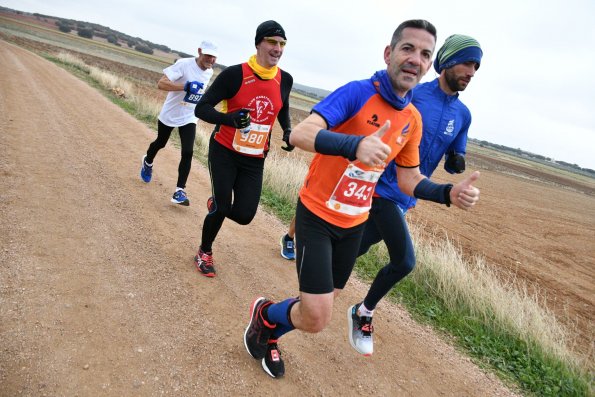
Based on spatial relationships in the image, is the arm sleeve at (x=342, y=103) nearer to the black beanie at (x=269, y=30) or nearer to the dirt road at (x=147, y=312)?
the black beanie at (x=269, y=30)

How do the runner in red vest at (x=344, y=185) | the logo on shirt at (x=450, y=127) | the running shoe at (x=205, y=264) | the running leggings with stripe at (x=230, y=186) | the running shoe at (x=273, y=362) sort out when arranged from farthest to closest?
the running shoe at (x=205, y=264) → the running leggings with stripe at (x=230, y=186) → the logo on shirt at (x=450, y=127) → the running shoe at (x=273, y=362) → the runner in red vest at (x=344, y=185)

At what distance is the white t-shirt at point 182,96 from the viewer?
5602mm

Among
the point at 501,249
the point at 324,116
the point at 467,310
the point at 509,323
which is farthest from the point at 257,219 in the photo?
the point at 501,249

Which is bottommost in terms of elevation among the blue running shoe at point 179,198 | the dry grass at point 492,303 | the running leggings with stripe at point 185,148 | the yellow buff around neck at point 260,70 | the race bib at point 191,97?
the blue running shoe at point 179,198

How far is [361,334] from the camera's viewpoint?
133 inches

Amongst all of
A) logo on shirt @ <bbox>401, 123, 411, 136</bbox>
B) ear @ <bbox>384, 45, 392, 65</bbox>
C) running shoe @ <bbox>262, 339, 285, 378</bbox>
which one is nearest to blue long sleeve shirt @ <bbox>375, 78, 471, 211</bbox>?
logo on shirt @ <bbox>401, 123, 411, 136</bbox>

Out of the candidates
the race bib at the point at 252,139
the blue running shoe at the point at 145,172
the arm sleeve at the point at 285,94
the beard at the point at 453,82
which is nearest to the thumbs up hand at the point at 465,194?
the beard at the point at 453,82

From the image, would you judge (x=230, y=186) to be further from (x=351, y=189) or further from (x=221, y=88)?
(x=351, y=189)

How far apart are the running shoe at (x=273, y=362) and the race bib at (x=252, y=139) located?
191cm

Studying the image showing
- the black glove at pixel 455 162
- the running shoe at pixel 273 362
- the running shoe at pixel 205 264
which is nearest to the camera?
the running shoe at pixel 273 362

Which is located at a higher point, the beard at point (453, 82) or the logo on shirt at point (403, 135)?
the beard at point (453, 82)

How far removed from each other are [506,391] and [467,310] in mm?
1210

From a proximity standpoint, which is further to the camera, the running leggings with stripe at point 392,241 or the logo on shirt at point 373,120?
the running leggings with stripe at point 392,241

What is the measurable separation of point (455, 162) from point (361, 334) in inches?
69.6
